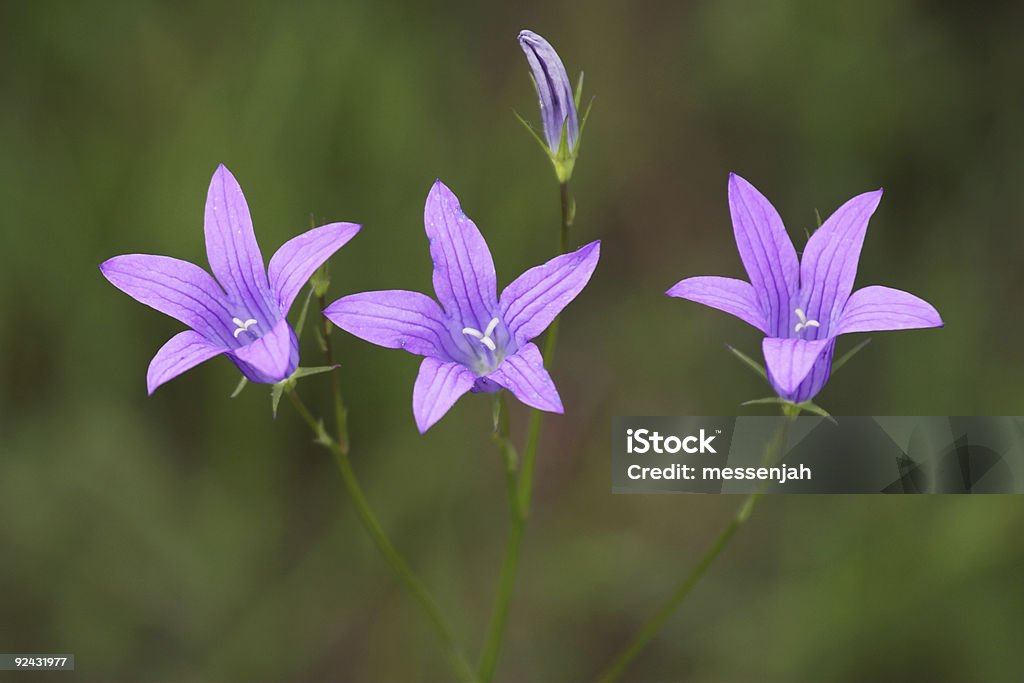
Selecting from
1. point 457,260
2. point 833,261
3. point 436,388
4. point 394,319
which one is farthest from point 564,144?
point 436,388

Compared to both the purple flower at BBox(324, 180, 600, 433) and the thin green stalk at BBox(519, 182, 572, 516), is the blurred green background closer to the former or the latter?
the thin green stalk at BBox(519, 182, 572, 516)

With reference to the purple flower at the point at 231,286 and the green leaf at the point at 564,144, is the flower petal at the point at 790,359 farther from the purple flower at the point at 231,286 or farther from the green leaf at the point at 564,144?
the purple flower at the point at 231,286

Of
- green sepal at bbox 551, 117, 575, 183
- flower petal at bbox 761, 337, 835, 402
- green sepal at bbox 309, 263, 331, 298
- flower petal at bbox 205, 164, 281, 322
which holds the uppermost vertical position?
green sepal at bbox 551, 117, 575, 183

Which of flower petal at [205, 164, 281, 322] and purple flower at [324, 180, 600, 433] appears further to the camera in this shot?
flower petal at [205, 164, 281, 322]

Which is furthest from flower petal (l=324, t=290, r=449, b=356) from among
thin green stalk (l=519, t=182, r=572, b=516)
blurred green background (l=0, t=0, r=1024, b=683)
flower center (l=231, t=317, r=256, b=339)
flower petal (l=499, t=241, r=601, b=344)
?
blurred green background (l=0, t=0, r=1024, b=683)

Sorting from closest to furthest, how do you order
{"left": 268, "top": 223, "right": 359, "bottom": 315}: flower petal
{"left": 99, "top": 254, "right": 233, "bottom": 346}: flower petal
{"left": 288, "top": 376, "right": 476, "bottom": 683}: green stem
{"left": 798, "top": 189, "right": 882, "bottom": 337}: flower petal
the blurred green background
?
{"left": 268, "top": 223, "right": 359, "bottom": 315}: flower petal < {"left": 99, "top": 254, "right": 233, "bottom": 346}: flower petal < {"left": 798, "top": 189, "right": 882, "bottom": 337}: flower petal < {"left": 288, "top": 376, "right": 476, "bottom": 683}: green stem < the blurred green background

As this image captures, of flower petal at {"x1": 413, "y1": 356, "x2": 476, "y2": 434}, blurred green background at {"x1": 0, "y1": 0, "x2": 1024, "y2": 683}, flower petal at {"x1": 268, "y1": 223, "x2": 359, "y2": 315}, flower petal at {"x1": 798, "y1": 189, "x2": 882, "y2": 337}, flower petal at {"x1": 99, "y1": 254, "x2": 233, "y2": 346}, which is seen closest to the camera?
flower petal at {"x1": 413, "y1": 356, "x2": 476, "y2": 434}

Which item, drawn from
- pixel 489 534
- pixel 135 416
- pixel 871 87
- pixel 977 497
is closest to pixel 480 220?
pixel 489 534

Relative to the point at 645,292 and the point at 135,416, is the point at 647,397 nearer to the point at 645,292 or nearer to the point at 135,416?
the point at 645,292
